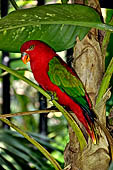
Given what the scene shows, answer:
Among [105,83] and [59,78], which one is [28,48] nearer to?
[59,78]

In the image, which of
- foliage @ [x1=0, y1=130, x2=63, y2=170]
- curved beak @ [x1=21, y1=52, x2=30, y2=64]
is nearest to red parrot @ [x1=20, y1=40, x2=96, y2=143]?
curved beak @ [x1=21, y1=52, x2=30, y2=64]

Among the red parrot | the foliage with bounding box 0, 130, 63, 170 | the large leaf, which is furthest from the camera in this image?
the foliage with bounding box 0, 130, 63, 170

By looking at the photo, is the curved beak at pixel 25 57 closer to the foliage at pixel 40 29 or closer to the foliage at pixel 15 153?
the foliage at pixel 40 29

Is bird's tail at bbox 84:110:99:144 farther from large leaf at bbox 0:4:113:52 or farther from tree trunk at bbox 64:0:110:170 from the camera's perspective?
large leaf at bbox 0:4:113:52

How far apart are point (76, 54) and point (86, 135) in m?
0.21

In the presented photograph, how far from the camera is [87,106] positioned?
2.67 ft

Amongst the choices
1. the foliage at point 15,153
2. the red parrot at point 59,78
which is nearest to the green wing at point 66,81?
the red parrot at point 59,78

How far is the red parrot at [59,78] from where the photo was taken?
2.71ft

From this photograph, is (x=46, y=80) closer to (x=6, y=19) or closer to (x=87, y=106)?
(x=87, y=106)

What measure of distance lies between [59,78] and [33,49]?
10cm

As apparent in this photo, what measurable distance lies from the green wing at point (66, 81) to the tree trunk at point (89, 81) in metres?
0.03

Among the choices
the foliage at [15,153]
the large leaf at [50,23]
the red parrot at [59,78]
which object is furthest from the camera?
the foliage at [15,153]

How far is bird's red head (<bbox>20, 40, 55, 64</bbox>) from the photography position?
2.78ft

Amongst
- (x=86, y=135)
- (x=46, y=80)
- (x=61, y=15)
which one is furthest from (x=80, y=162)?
(x=61, y=15)
